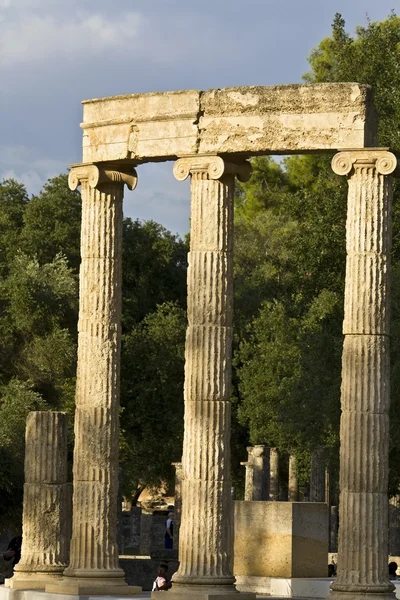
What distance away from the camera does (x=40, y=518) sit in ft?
117

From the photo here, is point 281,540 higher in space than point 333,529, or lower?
higher

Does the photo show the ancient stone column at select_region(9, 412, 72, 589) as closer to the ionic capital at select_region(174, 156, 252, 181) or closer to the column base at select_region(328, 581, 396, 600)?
the ionic capital at select_region(174, 156, 252, 181)

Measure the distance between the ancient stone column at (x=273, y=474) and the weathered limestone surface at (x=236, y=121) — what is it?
35852 millimetres

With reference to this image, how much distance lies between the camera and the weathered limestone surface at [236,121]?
29.6 m

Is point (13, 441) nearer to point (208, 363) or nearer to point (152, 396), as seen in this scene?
point (152, 396)

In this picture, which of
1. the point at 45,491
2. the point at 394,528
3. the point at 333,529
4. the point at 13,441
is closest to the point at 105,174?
the point at 45,491

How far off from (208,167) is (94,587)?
25.5 ft

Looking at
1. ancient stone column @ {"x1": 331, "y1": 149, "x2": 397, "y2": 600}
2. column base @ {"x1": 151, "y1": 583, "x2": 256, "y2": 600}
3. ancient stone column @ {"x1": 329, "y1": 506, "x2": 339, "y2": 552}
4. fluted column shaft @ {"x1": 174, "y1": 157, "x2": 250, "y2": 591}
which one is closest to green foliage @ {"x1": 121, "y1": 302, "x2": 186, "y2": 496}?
ancient stone column @ {"x1": 329, "y1": 506, "x2": 339, "y2": 552}

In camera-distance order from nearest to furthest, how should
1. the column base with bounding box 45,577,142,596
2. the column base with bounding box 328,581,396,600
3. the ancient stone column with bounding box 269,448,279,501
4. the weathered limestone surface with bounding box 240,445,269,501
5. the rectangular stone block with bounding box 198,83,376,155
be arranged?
the column base with bounding box 328,581,396,600 → the rectangular stone block with bounding box 198,83,376,155 → the column base with bounding box 45,577,142,596 → the weathered limestone surface with bounding box 240,445,269,501 → the ancient stone column with bounding box 269,448,279,501

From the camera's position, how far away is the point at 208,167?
99.9ft

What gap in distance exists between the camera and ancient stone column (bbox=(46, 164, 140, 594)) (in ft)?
104

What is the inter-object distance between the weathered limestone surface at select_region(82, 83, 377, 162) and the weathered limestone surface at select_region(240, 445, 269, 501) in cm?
3023

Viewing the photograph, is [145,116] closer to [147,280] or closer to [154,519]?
[154,519]

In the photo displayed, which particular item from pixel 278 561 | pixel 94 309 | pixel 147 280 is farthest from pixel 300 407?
pixel 147 280
